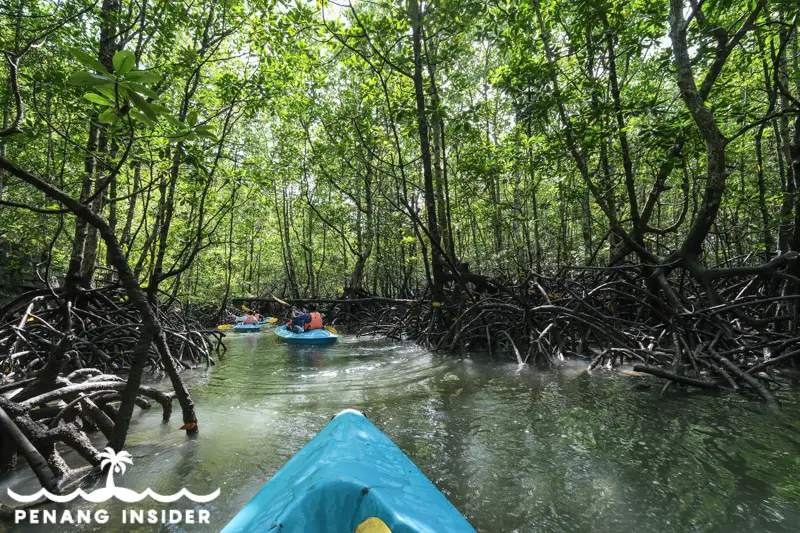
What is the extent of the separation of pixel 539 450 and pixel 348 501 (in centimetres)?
216

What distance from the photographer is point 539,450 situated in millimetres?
2762

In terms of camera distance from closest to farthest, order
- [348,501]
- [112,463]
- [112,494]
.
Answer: [348,501] < [112,494] < [112,463]

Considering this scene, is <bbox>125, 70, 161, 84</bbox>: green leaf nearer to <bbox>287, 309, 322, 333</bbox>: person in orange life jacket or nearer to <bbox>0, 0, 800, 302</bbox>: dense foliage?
<bbox>0, 0, 800, 302</bbox>: dense foliage

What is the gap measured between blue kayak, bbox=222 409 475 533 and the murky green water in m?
0.88

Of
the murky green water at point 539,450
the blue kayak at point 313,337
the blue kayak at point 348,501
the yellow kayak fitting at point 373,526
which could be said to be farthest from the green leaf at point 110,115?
the blue kayak at point 313,337

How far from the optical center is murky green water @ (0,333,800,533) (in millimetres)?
1974

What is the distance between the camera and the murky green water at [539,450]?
1974mm

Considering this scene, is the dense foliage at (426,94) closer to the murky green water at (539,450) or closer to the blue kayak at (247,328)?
the murky green water at (539,450)

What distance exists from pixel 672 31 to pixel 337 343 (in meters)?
9.73

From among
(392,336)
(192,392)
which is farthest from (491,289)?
(192,392)

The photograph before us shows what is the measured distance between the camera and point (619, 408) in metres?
3.60

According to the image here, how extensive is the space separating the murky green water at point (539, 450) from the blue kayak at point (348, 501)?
0.88 m

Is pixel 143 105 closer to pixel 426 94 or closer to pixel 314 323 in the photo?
pixel 426 94

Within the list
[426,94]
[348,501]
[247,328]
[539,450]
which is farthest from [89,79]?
[247,328]
